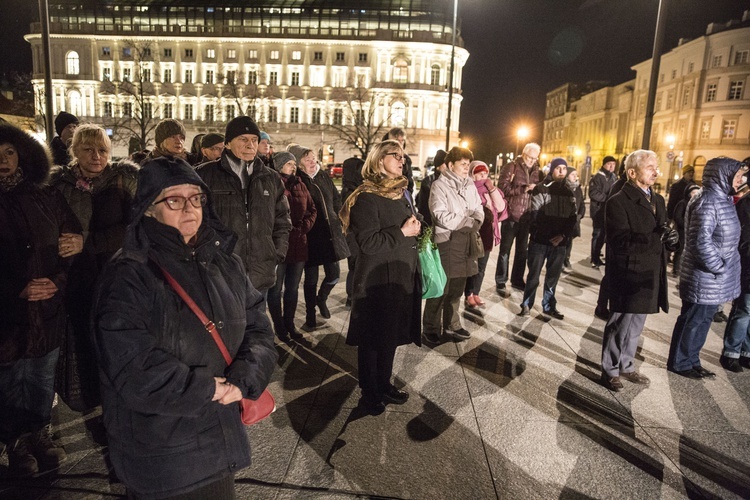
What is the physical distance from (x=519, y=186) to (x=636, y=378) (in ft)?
12.5

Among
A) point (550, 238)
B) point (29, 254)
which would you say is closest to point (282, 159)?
point (29, 254)

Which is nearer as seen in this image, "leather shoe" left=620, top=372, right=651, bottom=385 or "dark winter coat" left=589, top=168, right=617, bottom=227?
"leather shoe" left=620, top=372, right=651, bottom=385

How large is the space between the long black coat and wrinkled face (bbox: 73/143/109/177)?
1950 mm

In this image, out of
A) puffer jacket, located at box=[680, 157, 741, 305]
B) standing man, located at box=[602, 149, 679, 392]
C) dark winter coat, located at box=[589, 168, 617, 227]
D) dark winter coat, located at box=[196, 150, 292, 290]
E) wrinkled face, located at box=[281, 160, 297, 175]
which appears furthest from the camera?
dark winter coat, located at box=[589, 168, 617, 227]

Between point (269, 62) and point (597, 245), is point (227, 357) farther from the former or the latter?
point (269, 62)

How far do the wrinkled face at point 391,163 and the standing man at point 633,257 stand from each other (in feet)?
6.91

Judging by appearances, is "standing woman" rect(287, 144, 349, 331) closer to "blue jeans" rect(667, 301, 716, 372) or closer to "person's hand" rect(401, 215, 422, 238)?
"person's hand" rect(401, 215, 422, 238)

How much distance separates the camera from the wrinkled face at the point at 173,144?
204 inches

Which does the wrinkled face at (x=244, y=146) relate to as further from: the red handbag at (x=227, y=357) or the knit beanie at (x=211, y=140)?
the red handbag at (x=227, y=357)

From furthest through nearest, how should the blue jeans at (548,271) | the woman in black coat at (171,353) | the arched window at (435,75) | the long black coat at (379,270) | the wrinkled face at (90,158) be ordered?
the arched window at (435,75) < the blue jeans at (548,271) < the long black coat at (379,270) < the wrinkled face at (90,158) < the woman in black coat at (171,353)

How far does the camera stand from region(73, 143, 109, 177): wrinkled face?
12.6 ft

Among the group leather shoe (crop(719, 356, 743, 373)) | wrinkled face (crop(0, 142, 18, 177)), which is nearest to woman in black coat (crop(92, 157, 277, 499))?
wrinkled face (crop(0, 142, 18, 177))

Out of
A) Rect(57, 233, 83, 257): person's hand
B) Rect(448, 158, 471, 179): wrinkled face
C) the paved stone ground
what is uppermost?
Rect(448, 158, 471, 179): wrinkled face

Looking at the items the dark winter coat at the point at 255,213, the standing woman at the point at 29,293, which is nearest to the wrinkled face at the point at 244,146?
the dark winter coat at the point at 255,213
